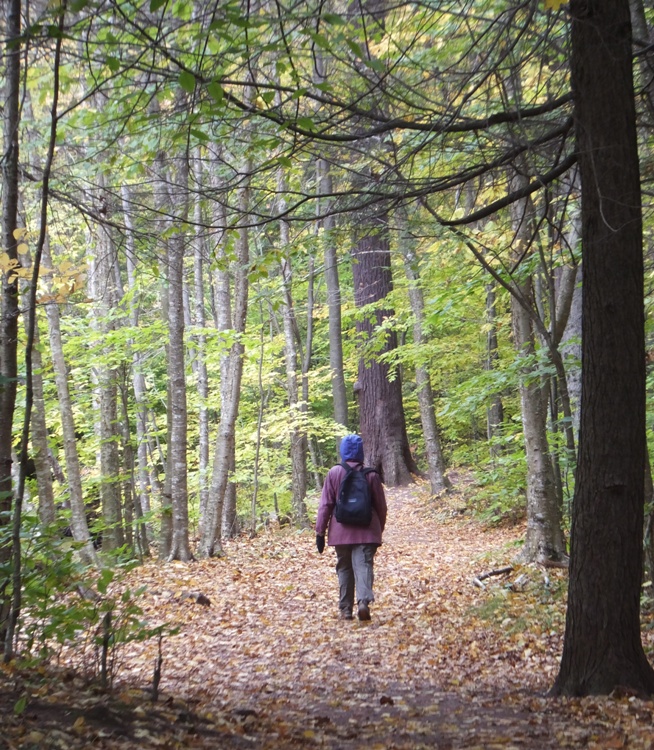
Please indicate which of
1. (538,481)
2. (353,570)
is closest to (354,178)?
(353,570)

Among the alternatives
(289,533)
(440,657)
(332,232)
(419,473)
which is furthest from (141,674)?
(419,473)

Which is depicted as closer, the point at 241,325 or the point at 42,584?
the point at 42,584

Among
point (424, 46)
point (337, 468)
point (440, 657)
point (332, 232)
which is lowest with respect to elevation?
point (440, 657)

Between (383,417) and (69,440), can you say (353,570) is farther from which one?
(383,417)

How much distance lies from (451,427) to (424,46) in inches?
645

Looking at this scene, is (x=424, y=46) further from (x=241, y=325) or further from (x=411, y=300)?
(x=411, y=300)

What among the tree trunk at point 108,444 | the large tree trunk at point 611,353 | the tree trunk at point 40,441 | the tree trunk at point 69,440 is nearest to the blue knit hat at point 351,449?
the large tree trunk at point 611,353

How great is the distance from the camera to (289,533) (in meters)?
14.1

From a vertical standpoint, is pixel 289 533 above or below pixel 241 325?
below

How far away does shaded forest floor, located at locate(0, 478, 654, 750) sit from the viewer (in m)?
3.32

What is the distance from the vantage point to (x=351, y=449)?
7.24 meters

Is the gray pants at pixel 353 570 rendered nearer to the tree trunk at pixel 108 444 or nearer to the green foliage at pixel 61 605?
the green foliage at pixel 61 605

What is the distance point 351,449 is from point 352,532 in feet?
2.95

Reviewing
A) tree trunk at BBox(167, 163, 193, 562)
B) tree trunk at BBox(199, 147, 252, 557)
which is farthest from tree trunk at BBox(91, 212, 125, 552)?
tree trunk at BBox(199, 147, 252, 557)
